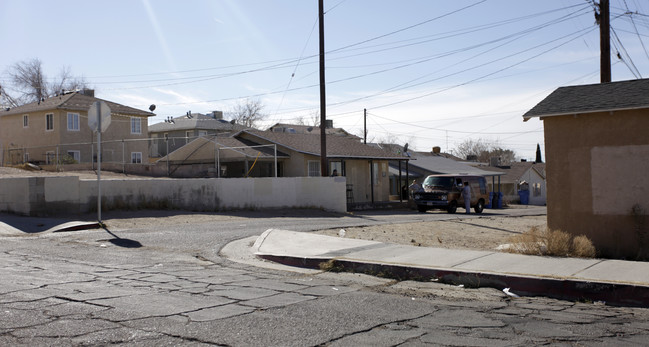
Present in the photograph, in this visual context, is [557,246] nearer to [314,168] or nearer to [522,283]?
[522,283]

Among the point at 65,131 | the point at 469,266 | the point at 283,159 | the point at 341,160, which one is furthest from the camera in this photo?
the point at 65,131

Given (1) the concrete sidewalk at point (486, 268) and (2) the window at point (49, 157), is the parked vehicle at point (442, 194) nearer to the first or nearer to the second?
(1) the concrete sidewalk at point (486, 268)

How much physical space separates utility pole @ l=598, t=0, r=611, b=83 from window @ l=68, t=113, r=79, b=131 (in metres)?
32.6

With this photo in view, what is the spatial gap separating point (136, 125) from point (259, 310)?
131ft

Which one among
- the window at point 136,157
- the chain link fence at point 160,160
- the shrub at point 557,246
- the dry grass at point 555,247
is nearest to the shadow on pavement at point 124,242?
the dry grass at point 555,247

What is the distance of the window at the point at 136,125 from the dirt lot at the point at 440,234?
2979cm

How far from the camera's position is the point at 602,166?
564 inches

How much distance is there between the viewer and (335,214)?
24500mm

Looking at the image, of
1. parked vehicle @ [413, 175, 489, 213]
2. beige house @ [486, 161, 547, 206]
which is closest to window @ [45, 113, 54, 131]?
parked vehicle @ [413, 175, 489, 213]

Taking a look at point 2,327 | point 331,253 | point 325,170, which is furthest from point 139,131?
point 2,327

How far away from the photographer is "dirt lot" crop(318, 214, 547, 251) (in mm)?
13664

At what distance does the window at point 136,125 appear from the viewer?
43500 mm

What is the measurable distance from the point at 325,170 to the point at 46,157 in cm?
1820

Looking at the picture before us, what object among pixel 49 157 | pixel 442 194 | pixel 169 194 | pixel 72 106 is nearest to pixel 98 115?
pixel 169 194
